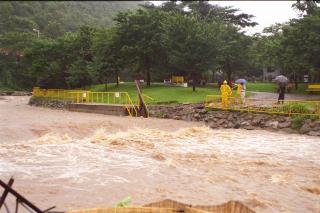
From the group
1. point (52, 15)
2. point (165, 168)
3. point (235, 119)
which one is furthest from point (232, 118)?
point (52, 15)

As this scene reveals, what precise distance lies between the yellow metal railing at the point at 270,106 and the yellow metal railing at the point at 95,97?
22.6ft

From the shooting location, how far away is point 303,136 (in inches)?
785

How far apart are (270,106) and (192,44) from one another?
13.8 meters

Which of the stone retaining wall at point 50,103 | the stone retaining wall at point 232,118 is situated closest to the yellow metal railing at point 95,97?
the stone retaining wall at point 50,103

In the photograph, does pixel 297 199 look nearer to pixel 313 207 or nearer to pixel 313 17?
pixel 313 207

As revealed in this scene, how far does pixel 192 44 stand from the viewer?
117 feet

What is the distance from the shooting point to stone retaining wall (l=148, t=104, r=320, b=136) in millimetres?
20797

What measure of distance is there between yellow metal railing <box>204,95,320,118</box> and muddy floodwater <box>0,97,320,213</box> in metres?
1.86

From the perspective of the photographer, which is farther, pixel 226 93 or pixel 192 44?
pixel 192 44

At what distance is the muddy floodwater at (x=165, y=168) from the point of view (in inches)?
392

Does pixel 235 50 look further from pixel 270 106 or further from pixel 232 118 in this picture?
pixel 270 106

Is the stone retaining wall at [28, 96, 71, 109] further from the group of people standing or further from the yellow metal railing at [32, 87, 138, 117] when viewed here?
the group of people standing

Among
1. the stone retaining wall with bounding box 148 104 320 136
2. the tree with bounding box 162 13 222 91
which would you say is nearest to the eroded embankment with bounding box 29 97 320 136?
the stone retaining wall with bounding box 148 104 320 136

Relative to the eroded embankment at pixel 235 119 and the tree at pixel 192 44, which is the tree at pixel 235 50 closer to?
the tree at pixel 192 44
